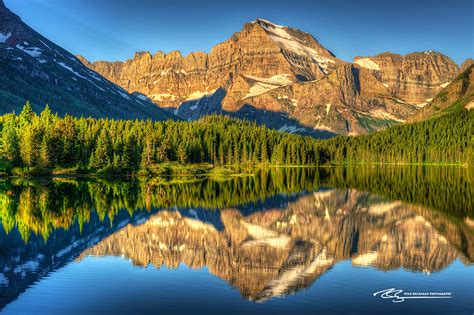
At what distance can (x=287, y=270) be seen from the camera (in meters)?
34.7

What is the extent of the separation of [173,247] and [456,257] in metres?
24.6

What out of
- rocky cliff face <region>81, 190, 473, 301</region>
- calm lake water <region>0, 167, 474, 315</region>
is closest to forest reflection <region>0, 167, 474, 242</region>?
calm lake water <region>0, 167, 474, 315</region>

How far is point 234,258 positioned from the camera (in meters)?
38.2

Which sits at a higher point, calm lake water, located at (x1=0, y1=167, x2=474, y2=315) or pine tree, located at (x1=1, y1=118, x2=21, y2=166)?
pine tree, located at (x1=1, y1=118, x2=21, y2=166)

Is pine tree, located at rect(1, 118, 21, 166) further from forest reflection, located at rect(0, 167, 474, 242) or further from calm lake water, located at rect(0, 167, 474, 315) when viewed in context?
calm lake water, located at rect(0, 167, 474, 315)
